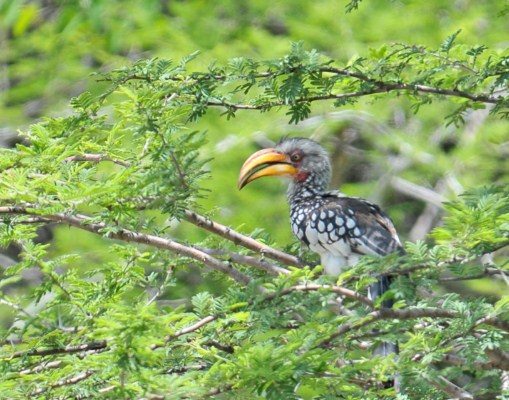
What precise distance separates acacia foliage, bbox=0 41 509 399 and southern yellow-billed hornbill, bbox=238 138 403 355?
49cm

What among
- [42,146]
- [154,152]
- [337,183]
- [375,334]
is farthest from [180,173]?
[337,183]

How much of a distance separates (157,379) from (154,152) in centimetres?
54

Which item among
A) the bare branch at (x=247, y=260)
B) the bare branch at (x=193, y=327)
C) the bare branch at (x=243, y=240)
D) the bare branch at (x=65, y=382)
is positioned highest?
the bare branch at (x=243, y=240)

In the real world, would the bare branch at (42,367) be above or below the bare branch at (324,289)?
below

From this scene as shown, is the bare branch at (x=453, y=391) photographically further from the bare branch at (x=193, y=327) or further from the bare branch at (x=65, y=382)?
the bare branch at (x=65, y=382)

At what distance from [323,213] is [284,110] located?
7.95 ft

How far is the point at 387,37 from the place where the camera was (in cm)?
652

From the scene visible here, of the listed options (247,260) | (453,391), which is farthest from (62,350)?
(453,391)

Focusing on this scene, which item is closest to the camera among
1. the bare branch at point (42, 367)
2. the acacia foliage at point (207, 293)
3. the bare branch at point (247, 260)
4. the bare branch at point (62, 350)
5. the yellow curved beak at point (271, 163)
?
the acacia foliage at point (207, 293)

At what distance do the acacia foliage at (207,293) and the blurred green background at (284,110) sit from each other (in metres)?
2.75

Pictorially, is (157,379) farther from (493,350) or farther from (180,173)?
(493,350)

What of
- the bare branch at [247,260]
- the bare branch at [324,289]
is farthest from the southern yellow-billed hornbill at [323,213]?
the bare branch at [324,289]

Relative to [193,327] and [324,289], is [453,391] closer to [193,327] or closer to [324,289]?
[324,289]

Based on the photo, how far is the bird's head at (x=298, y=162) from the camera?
159 inches
